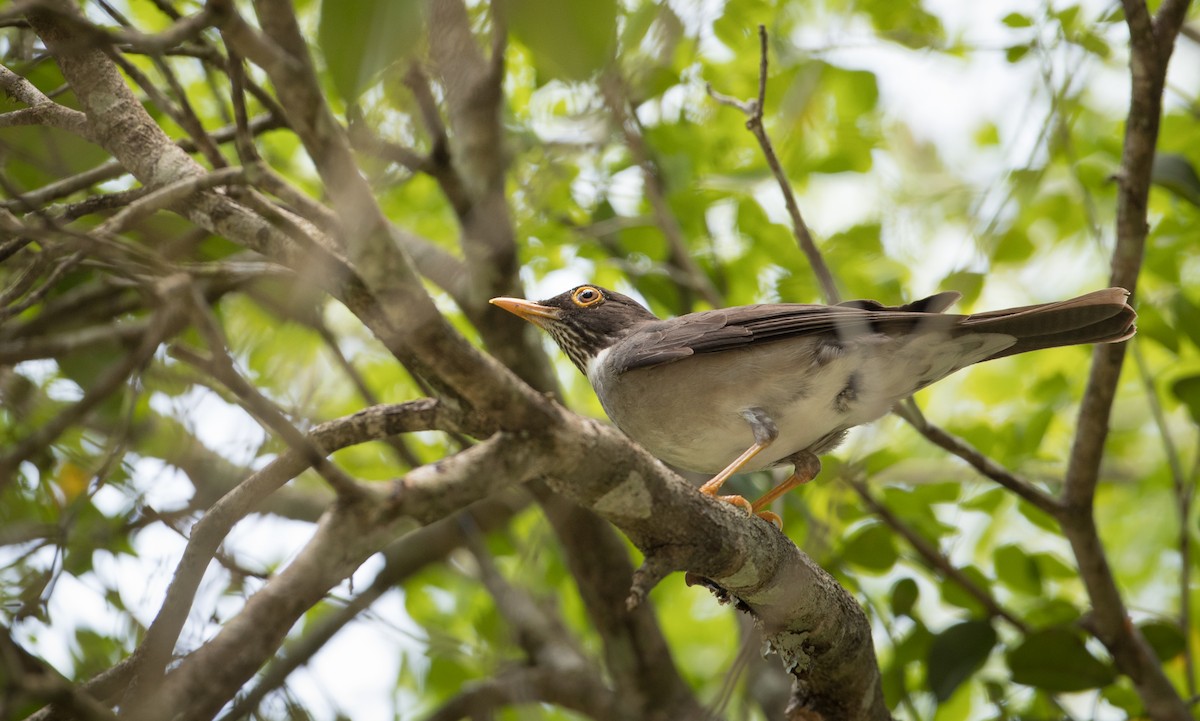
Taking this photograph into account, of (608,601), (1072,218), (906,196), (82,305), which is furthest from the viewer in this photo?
(906,196)

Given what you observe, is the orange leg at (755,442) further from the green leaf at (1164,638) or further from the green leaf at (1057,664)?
the green leaf at (1164,638)

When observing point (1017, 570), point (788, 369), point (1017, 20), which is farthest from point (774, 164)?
point (1017, 570)

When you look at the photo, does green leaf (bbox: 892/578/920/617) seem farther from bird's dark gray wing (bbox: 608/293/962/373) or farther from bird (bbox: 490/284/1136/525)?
bird's dark gray wing (bbox: 608/293/962/373)

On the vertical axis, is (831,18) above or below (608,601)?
above

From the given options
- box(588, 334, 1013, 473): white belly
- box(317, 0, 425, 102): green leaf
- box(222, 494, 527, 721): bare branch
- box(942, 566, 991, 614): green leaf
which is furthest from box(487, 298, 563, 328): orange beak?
box(317, 0, 425, 102): green leaf

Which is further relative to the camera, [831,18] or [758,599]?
[831,18]

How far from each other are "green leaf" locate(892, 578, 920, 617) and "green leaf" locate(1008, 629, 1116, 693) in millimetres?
540

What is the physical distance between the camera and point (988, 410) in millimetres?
7570

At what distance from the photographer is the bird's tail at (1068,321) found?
4.51 metres

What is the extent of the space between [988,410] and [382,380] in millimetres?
4564

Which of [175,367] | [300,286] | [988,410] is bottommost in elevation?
[300,286]

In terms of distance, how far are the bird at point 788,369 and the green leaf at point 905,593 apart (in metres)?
0.86

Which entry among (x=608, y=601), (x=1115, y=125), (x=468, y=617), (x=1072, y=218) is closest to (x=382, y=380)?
(x=468, y=617)

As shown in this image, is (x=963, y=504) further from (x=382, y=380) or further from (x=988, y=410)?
(x=382, y=380)
